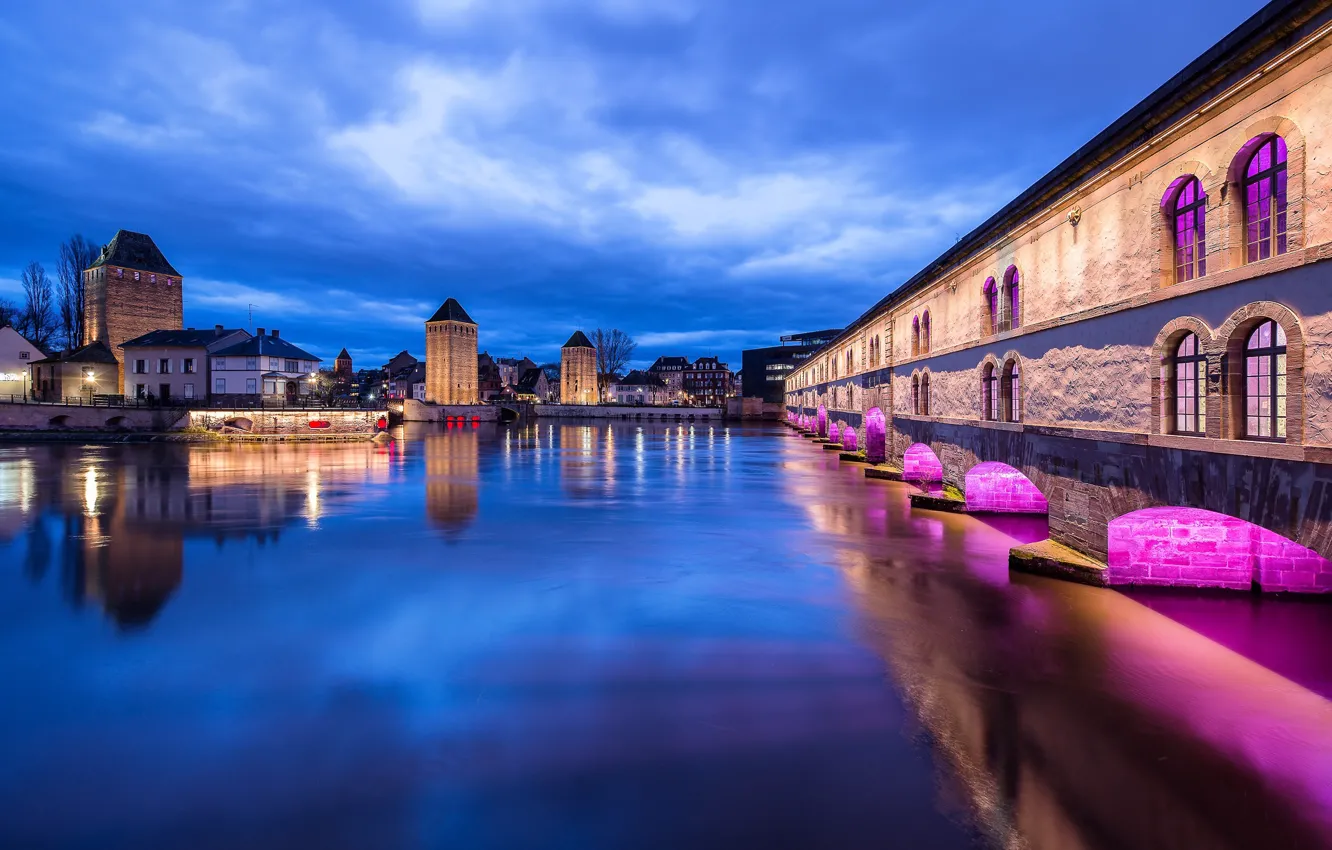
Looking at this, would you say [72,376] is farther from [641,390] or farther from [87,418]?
[641,390]

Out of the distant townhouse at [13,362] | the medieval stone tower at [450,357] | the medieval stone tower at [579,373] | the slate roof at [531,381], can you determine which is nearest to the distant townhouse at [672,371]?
the slate roof at [531,381]

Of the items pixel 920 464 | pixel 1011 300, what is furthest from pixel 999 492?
pixel 920 464

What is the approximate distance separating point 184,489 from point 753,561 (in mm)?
22237

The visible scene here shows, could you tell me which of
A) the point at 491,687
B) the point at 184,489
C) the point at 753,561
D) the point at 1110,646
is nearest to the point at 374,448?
the point at 184,489

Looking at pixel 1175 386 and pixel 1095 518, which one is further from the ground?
pixel 1175 386

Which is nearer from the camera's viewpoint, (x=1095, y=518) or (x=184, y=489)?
(x=1095, y=518)

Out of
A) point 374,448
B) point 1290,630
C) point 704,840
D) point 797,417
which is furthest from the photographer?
point 797,417

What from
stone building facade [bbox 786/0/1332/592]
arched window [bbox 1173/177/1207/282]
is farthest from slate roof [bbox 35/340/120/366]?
arched window [bbox 1173/177/1207/282]

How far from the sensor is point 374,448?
45.4 m

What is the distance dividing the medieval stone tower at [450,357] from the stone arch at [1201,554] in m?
94.5

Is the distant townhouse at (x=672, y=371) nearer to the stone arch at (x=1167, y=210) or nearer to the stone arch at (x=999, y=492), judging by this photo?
the stone arch at (x=999, y=492)

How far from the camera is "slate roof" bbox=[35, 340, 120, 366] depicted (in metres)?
62.5

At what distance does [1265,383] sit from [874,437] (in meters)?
25.3

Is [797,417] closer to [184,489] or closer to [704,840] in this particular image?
[184,489]
